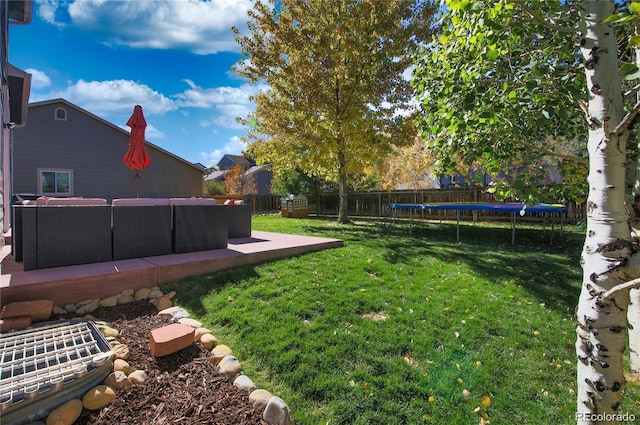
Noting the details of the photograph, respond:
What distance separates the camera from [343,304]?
11.8 feet

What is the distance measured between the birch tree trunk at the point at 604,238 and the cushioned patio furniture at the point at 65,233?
5094 millimetres

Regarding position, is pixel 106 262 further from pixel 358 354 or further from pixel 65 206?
pixel 358 354

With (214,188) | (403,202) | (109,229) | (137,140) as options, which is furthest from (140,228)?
(214,188)

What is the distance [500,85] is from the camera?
2.87 metres

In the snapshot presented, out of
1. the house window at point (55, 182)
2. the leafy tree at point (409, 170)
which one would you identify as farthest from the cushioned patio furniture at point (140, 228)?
the leafy tree at point (409, 170)

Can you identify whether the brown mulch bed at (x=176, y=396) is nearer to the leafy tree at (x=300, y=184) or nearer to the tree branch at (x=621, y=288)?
the tree branch at (x=621, y=288)

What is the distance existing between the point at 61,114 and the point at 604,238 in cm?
1661

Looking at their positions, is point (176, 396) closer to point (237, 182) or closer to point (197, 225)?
point (197, 225)

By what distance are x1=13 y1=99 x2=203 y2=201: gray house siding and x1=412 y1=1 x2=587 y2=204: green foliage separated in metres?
14.6

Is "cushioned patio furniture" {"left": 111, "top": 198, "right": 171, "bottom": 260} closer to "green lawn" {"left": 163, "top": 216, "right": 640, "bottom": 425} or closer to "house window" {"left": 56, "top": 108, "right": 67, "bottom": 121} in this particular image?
"green lawn" {"left": 163, "top": 216, "right": 640, "bottom": 425}

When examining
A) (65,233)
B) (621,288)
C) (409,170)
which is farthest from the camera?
(409,170)

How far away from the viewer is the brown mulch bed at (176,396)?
6.77 ft

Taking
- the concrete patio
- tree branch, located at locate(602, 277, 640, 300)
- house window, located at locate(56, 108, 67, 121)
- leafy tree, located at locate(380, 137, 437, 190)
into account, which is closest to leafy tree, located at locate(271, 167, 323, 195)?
leafy tree, located at locate(380, 137, 437, 190)

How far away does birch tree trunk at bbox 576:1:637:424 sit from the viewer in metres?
1.55
